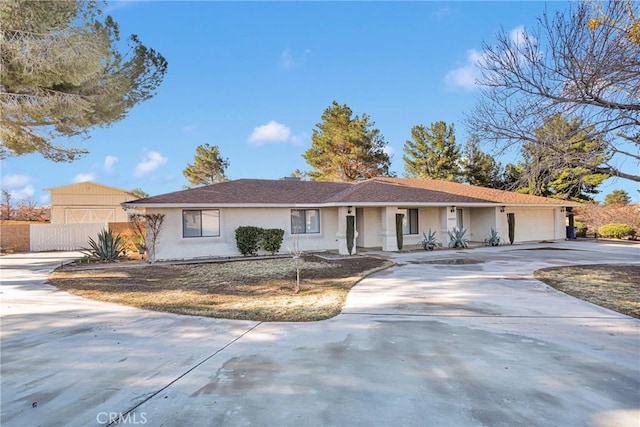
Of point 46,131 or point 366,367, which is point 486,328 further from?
point 46,131

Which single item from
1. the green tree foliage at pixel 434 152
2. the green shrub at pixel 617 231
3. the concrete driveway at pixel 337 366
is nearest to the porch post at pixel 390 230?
the concrete driveway at pixel 337 366

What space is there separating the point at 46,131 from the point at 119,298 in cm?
911

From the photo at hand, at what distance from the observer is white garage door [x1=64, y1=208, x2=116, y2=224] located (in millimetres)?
27031

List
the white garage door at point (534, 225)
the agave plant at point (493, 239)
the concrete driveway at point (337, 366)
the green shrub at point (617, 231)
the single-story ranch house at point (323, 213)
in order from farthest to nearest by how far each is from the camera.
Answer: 1. the green shrub at point (617, 231)
2. the white garage door at point (534, 225)
3. the agave plant at point (493, 239)
4. the single-story ranch house at point (323, 213)
5. the concrete driveway at point (337, 366)

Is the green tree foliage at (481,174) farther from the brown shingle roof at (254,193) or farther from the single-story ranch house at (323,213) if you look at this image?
the brown shingle roof at (254,193)

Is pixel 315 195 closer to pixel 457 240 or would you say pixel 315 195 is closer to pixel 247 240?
pixel 247 240

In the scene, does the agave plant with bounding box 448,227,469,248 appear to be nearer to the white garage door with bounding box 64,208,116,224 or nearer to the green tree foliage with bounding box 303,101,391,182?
the green tree foliage with bounding box 303,101,391,182

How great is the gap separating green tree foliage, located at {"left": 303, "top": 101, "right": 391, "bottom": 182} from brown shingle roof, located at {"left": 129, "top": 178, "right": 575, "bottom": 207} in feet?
36.9

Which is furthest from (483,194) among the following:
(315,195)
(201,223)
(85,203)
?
(85,203)

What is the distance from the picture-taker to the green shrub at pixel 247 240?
16.1 meters

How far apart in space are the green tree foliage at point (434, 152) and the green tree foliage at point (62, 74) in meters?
27.8

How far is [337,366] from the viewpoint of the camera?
4086mm

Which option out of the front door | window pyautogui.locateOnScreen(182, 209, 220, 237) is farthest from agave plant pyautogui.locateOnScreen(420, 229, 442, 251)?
window pyautogui.locateOnScreen(182, 209, 220, 237)

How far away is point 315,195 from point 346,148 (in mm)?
16482
